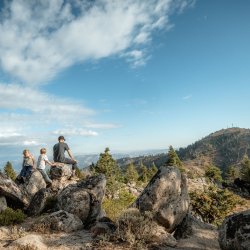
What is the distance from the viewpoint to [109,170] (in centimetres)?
5709

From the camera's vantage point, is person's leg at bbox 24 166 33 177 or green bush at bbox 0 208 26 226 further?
person's leg at bbox 24 166 33 177

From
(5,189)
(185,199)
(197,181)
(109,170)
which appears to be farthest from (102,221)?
(197,181)

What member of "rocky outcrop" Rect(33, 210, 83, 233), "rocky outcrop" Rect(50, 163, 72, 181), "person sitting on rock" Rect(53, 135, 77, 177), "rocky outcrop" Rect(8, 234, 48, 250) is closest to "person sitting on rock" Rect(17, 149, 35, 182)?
"person sitting on rock" Rect(53, 135, 77, 177)

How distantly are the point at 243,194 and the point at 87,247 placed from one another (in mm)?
85443

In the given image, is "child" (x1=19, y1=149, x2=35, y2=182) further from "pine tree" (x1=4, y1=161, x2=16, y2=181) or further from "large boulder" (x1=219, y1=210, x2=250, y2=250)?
"pine tree" (x1=4, y1=161, x2=16, y2=181)

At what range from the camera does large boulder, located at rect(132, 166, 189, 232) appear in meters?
12.6

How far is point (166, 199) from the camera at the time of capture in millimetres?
13109

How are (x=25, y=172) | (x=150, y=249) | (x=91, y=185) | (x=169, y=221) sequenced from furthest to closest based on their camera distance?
1. (x=25, y=172)
2. (x=91, y=185)
3. (x=169, y=221)
4. (x=150, y=249)

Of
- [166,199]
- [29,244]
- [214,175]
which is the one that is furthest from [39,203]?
[214,175]

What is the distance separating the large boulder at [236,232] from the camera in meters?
8.97

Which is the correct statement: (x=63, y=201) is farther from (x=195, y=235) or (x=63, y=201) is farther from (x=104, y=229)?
(x=195, y=235)

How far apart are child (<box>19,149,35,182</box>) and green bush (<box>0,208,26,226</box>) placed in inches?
209

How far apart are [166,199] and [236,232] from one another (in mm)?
4121

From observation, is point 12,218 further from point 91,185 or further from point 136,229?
point 136,229
